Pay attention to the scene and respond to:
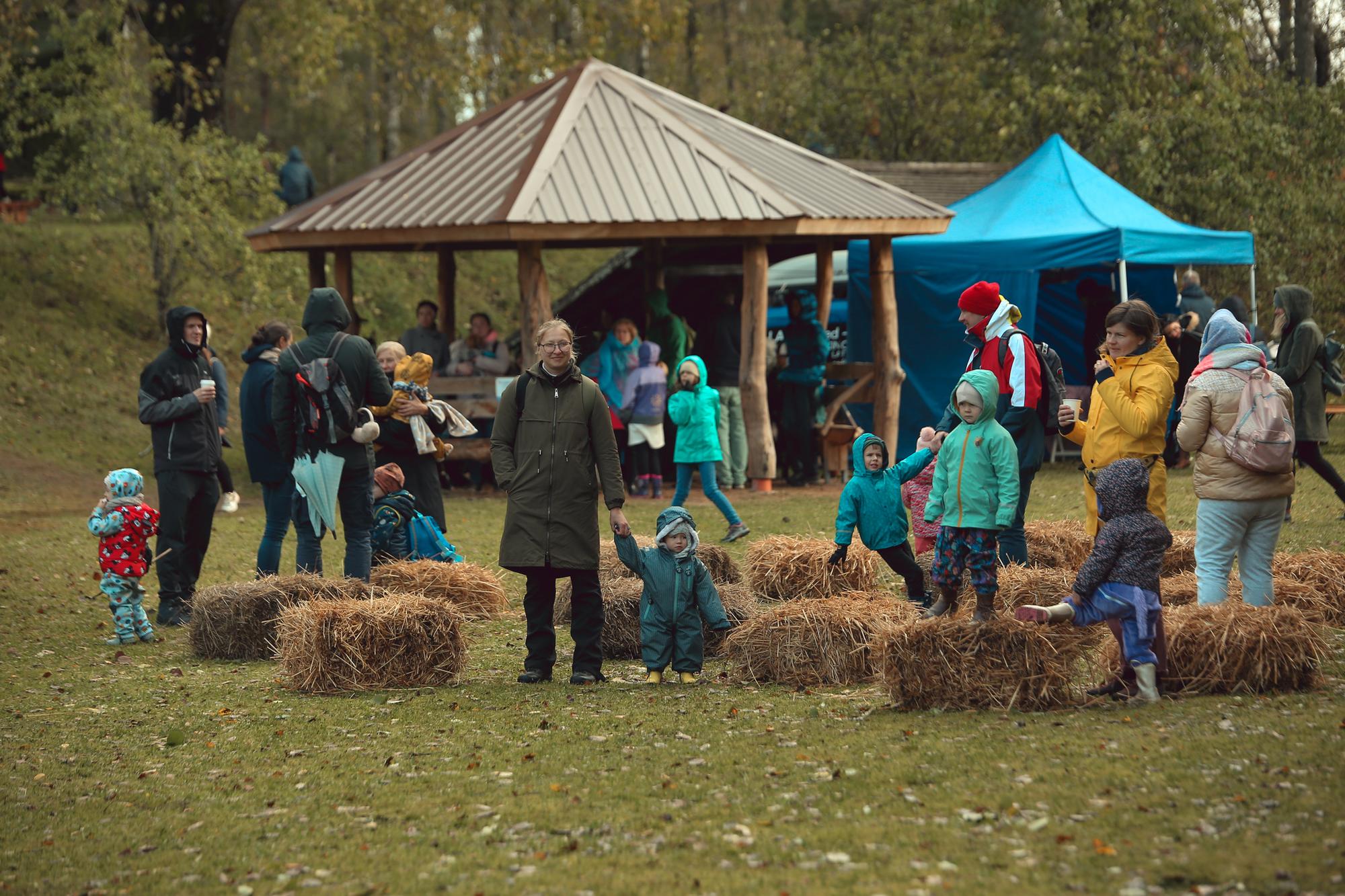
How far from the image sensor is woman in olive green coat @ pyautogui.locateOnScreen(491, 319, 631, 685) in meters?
7.64

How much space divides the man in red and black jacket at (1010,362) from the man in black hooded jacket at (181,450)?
487 centimetres

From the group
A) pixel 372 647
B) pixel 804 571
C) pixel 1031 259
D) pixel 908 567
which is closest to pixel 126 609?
pixel 372 647

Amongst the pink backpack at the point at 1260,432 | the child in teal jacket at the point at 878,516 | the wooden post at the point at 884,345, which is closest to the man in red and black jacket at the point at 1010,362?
the child in teal jacket at the point at 878,516

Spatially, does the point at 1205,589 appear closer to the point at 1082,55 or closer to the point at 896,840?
the point at 896,840

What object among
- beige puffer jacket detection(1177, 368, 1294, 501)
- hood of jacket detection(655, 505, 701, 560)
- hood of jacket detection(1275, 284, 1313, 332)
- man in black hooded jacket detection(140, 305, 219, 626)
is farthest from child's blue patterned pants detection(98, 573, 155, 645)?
hood of jacket detection(1275, 284, 1313, 332)

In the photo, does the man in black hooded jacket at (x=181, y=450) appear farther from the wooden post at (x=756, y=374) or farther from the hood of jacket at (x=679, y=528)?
the wooden post at (x=756, y=374)

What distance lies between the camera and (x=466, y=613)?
9.83 meters

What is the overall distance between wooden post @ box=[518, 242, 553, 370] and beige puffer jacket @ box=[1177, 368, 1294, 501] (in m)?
9.90

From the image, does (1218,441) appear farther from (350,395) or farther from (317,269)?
(317,269)

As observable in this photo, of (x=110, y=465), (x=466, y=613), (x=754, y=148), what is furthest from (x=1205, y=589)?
(x=110, y=465)

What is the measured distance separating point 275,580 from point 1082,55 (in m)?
23.5

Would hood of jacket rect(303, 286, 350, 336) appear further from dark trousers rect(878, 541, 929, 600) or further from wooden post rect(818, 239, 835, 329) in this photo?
wooden post rect(818, 239, 835, 329)

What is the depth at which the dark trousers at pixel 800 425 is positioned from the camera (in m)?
17.1

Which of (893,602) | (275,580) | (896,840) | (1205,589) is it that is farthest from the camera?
(275,580)
